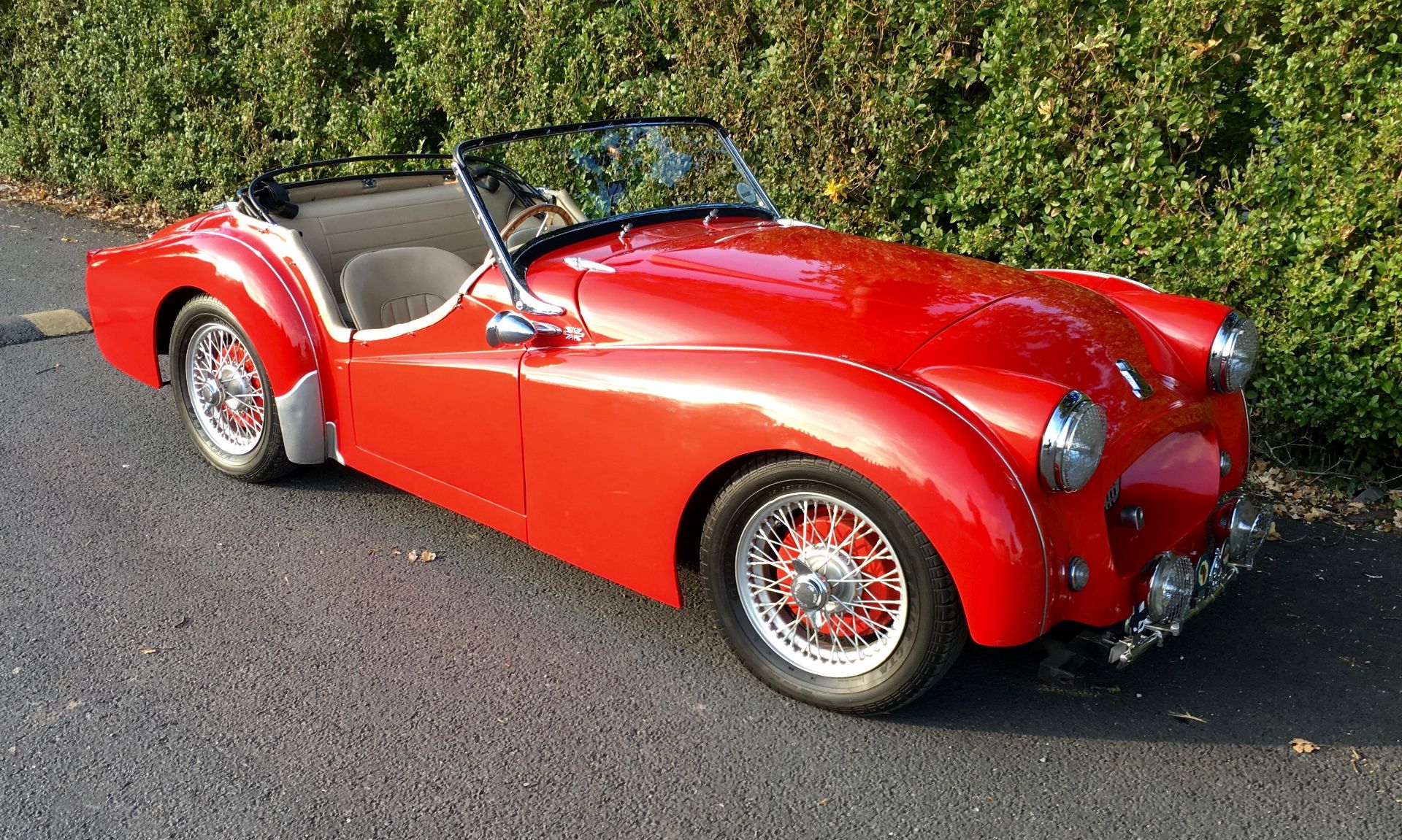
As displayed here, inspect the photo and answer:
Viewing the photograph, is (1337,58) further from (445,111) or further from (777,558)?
(445,111)

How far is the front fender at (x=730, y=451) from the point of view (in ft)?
9.02

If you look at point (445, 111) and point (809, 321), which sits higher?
point (445, 111)

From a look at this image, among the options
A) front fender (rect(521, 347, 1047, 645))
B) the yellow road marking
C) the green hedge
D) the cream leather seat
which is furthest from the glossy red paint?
the yellow road marking

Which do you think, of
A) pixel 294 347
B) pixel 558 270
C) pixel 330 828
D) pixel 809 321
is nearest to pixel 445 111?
pixel 294 347

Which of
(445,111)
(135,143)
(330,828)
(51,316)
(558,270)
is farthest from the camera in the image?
(135,143)

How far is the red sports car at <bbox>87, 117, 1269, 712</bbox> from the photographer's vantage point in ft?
9.28

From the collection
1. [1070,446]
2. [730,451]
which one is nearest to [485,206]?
[730,451]

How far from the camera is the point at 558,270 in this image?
12.1ft

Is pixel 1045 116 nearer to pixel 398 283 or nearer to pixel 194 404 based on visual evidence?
pixel 398 283

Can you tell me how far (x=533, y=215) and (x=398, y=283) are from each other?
62 centimetres

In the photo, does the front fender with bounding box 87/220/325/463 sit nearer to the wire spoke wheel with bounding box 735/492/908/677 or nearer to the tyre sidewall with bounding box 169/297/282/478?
the tyre sidewall with bounding box 169/297/282/478

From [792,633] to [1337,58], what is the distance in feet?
10.3

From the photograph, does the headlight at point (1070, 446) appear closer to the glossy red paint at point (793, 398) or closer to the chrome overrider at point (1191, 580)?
the glossy red paint at point (793, 398)

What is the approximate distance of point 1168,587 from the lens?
290 centimetres
